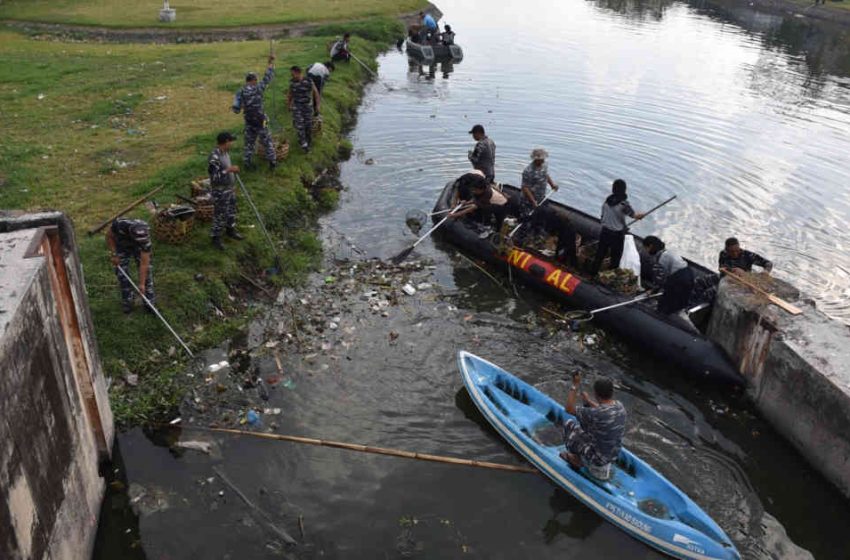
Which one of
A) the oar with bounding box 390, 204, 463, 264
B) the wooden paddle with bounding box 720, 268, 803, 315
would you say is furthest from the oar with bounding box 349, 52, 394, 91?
the wooden paddle with bounding box 720, 268, 803, 315

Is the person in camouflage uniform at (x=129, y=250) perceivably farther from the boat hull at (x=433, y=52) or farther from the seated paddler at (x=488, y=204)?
the boat hull at (x=433, y=52)

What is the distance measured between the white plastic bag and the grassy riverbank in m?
7.15

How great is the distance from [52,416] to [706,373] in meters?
10.2

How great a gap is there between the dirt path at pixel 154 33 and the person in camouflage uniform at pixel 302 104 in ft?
64.1

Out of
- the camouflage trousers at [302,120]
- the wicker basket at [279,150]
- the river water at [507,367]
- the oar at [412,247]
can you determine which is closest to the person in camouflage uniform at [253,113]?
the wicker basket at [279,150]

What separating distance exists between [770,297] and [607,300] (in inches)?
118

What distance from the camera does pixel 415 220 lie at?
1758 cm

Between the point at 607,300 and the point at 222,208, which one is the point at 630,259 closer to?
the point at 607,300

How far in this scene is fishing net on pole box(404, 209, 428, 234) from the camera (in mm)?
17547

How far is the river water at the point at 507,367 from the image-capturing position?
8992mm

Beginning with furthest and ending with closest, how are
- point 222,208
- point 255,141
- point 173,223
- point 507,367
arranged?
1. point 255,141
2. point 222,208
3. point 173,223
4. point 507,367

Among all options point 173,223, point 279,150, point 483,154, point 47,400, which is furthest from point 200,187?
point 47,400

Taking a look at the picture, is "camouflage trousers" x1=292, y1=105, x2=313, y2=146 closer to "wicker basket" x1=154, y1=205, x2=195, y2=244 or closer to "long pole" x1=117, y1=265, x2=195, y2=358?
"wicker basket" x1=154, y1=205, x2=195, y2=244

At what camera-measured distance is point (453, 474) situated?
9.89 metres
